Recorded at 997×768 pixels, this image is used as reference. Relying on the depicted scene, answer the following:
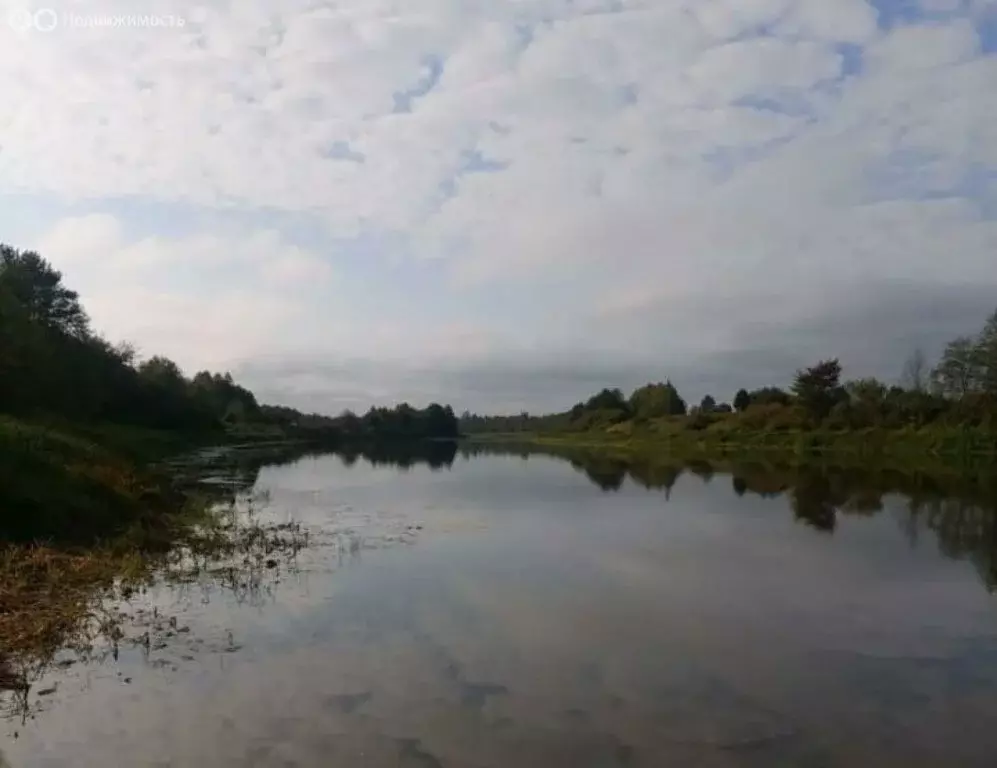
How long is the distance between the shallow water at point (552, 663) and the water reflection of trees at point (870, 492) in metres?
1.36

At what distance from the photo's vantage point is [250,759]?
741cm

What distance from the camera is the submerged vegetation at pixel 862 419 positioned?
199 ft

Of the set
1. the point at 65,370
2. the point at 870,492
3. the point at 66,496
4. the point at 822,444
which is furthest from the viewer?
the point at 822,444

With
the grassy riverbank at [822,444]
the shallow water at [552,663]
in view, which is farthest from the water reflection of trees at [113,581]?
the grassy riverbank at [822,444]

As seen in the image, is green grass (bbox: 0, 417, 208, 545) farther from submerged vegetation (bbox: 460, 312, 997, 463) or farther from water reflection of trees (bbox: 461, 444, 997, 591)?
submerged vegetation (bbox: 460, 312, 997, 463)

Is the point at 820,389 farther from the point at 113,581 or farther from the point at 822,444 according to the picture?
the point at 113,581

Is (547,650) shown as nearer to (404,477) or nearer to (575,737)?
(575,737)

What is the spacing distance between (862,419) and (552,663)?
6785cm

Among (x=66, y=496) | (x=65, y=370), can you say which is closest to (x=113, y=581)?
(x=66, y=496)

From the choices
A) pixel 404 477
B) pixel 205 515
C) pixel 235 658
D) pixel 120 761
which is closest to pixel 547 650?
pixel 235 658

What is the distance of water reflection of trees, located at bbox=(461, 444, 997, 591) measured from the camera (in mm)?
22594

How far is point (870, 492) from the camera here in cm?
3528

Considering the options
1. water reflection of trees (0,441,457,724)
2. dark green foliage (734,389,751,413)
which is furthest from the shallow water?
dark green foliage (734,389,751,413)

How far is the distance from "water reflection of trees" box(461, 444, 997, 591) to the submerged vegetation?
11.7 metres
